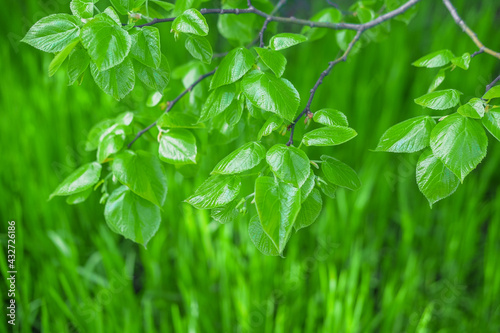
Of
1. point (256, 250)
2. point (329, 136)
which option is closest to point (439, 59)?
point (329, 136)

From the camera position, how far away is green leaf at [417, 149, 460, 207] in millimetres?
443

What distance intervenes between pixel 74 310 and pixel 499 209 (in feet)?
3.56

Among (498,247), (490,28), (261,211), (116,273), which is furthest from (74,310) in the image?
(490,28)

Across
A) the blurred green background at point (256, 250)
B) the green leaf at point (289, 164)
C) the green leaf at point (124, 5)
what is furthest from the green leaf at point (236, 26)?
the blurred green background at point (256, 250)

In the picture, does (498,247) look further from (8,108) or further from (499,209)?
(8,108)

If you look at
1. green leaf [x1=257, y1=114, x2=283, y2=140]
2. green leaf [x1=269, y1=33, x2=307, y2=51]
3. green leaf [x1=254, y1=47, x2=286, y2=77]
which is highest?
green leaf [x1=269, y1=33, x2=307, y2=51]

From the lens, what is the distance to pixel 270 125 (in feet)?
1.46

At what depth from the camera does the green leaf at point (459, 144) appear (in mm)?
399

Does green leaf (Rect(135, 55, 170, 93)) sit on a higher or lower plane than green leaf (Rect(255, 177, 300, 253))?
higher

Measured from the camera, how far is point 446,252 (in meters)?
1.27

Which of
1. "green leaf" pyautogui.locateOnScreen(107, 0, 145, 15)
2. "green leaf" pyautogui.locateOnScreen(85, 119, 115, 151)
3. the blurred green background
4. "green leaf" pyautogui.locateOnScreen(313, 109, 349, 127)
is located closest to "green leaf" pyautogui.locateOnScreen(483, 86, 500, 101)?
"green leaf" pyautogui.locateOnScreen(313, 109, 349, 127)

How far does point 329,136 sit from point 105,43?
0.21 meters

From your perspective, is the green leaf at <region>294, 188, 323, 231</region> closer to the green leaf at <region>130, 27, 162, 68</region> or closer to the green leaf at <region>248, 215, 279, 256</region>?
the green leaf at <region>248, 215, 279, 256</region>

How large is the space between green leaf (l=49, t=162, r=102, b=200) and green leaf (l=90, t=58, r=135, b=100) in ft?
0.46
